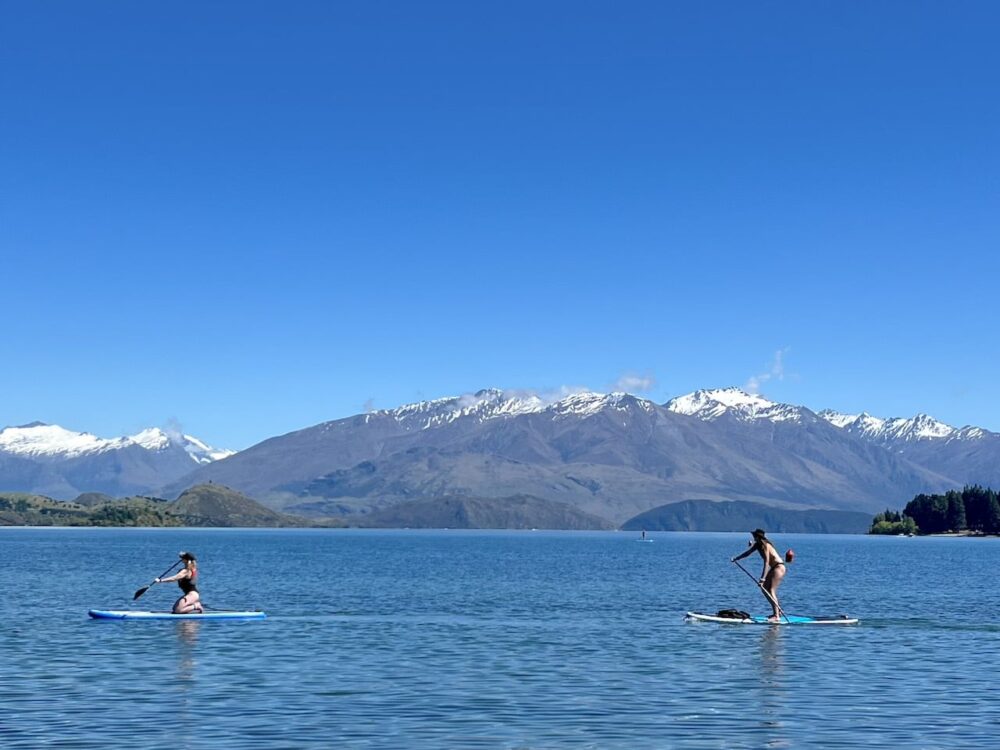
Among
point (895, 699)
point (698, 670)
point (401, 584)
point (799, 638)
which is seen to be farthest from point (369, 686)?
point (401, 584)

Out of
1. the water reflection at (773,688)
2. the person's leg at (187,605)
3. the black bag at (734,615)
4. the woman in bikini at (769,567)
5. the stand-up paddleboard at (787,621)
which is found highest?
the woman in bikini at (769,567)

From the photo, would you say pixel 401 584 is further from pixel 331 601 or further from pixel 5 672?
pixel 5 672

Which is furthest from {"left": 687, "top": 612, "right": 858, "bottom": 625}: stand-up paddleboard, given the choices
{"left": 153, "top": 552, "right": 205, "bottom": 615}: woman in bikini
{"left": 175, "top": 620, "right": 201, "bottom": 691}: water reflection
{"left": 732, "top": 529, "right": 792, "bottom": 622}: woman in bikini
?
{"left": 153, "top": 552, "right": 205, "bottom": 615}: woman in bikini

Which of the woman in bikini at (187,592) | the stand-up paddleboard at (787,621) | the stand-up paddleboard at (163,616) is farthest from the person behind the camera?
the woman in bikini at (187,592)

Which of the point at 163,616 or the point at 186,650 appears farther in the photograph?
the point at 163,616

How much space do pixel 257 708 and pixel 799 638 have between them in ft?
107

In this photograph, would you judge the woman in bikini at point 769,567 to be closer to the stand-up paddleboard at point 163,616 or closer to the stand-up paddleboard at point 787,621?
the stand-up paddleboard at point 787,621

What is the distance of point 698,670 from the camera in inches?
1944

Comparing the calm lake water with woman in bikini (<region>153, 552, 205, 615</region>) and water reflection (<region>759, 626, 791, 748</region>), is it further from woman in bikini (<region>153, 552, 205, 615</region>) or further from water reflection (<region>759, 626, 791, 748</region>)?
woman in bikini (<region>153, 552, 205, 615</region>)

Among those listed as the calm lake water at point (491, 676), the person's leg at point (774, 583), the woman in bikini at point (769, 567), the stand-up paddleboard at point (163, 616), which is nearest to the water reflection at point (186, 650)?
the calm lake water at point (491, 676)

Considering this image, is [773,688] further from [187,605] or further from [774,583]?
[187,605]

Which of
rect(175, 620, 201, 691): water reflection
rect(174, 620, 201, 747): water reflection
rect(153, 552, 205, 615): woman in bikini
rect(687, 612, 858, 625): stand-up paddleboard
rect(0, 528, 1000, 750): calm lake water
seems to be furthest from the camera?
rect(153, 552, 205, 615): woman in bikini

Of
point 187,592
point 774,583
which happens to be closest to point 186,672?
point 187,592

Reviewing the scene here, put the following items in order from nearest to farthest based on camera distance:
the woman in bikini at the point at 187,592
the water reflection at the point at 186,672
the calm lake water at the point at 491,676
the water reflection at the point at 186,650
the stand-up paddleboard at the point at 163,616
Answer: the calm lake water at the point at 491,676
the water reflection at the point at 186,672
the water reflection at the point at 186,650
the stand-up paddleboard at the point at 163,616
the woman in bikini at the point at 187,592
